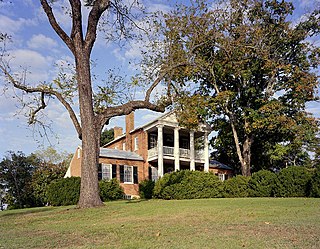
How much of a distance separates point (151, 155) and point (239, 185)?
10615mm

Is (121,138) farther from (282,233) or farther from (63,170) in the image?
(282,233)

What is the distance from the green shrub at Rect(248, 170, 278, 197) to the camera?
2314cm

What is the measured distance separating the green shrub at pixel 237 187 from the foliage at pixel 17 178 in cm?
1986

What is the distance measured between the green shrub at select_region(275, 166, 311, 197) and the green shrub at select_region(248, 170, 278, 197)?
52 cm

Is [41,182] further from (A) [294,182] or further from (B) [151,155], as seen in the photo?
(A) [294,182]

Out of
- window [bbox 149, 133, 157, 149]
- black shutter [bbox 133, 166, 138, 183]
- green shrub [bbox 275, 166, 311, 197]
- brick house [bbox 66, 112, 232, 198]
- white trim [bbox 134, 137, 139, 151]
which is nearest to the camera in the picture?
green shrub [bbox 275, 166, 311, 197]

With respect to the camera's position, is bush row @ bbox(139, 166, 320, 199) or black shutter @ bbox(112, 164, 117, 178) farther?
black shutter @ bbox(112, 164, 117, 178)

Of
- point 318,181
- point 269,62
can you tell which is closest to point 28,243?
point 318,181

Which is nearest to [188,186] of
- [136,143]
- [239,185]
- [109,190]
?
[239,185]

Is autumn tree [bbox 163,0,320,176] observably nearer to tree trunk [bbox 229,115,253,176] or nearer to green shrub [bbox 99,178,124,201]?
tree trunk [bbox 229,115,253,176]

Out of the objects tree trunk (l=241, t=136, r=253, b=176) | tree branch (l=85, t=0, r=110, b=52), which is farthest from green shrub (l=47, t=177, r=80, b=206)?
tree trunk (l=241, t=136, r=253, b=176)

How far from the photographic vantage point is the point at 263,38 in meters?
27.2

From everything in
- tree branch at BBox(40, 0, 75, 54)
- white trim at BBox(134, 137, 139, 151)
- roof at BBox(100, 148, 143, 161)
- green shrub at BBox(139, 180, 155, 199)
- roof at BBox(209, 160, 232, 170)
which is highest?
tree branch at BBox(40, 0, 75, 54)

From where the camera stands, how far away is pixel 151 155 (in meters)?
33.4
